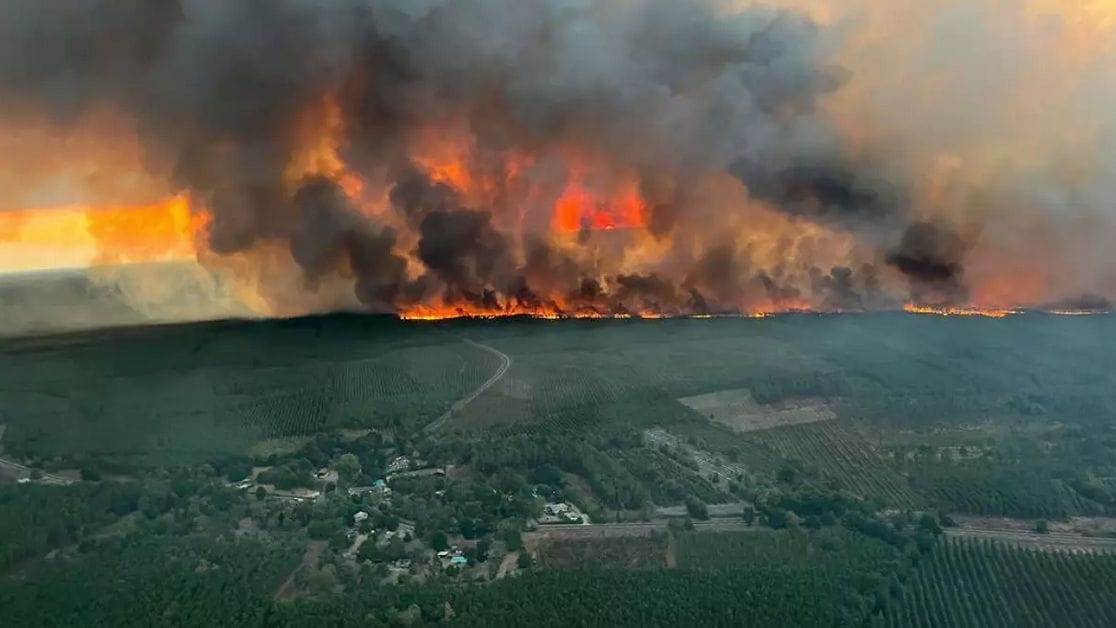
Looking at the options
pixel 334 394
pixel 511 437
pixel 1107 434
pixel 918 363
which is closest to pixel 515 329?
pixel 334 394

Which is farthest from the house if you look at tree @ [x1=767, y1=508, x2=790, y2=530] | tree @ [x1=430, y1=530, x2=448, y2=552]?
tree @ [x1=767, y1=508, x2=790, y2=530]

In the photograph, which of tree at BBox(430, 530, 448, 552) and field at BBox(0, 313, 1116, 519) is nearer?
tree at BBox(430, 530, 448, 552)

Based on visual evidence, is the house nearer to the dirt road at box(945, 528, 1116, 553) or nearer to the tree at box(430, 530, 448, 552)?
the tree at box(430, 530, 448, 552)

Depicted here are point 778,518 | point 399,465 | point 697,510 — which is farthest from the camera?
point 399,465

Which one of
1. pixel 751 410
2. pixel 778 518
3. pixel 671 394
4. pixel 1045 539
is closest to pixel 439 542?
pixel 778 518

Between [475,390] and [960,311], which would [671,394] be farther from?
[960,311]

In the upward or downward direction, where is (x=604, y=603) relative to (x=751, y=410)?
downward

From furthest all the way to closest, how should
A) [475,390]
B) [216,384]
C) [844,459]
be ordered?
[216,384], [475,390], [844,459]

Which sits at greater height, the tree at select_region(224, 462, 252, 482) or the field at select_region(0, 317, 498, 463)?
the field at select_region(0, 317, 498, 463)

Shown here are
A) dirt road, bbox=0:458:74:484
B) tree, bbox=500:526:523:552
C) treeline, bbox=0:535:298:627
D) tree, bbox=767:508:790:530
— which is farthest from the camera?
dirt road, bbox=0:458:74:484
